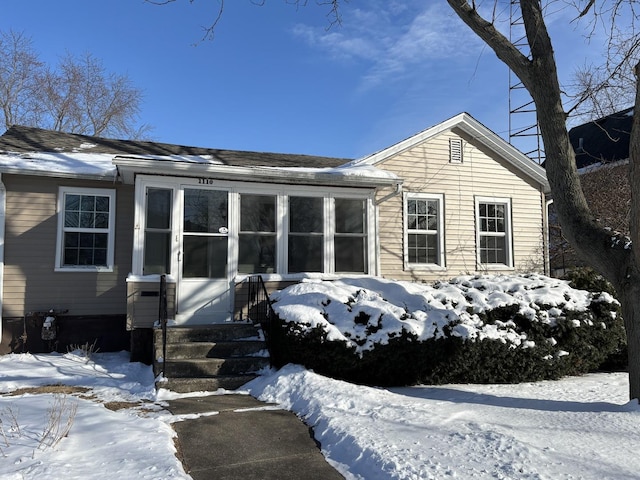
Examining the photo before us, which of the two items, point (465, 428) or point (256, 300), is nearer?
point (465, 428)

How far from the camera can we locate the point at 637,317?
4977 mm

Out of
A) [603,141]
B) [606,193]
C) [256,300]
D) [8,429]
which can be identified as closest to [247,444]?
[8,429]

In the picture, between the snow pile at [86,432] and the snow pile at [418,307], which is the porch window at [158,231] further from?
the snow pile at [418,307]

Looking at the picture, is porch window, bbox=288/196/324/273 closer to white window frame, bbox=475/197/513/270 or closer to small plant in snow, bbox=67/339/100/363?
small plant in snow, bbox=67/339/100/363

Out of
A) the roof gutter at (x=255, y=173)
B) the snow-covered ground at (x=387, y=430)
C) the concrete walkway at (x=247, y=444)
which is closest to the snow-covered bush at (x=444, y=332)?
the snow-covered ground at (x=387, y=430)

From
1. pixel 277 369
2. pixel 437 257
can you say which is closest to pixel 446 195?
pixel 437 257

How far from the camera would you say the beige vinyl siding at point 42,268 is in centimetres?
876

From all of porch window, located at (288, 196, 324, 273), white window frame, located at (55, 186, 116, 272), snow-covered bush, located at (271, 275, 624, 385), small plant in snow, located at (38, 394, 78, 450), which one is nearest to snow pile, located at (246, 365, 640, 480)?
snow-covered bush, located at (271, 275, 624, 385)

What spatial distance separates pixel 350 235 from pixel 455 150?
3.87 metres

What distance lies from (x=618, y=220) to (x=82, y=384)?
50.8 ft

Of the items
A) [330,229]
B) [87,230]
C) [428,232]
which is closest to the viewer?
[87,230]

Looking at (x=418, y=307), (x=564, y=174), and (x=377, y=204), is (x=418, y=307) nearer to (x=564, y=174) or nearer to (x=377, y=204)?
(x=564, y=174)

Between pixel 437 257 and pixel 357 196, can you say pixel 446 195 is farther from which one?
pixel 357 196

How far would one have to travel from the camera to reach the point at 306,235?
31.1 ft
